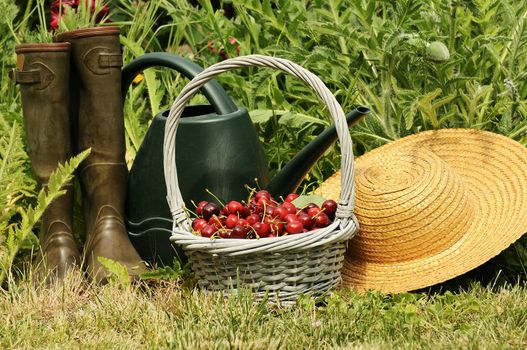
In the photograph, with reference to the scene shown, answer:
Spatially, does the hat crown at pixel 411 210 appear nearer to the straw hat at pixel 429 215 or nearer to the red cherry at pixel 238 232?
the straw hat at pixel 429 215

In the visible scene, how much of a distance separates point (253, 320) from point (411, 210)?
0.69 meters

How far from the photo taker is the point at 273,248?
2.42 m

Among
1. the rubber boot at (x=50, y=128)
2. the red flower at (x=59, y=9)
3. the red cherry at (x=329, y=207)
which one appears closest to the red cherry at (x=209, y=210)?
the red cherry at (x=329, y=207)

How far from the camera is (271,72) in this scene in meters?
3.27

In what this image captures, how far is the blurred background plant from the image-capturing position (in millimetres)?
3092

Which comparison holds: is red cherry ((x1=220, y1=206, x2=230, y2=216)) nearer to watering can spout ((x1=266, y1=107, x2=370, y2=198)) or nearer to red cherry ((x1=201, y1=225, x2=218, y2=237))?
red cherry ((x1=201, y1=225, x2=218, y2=237))

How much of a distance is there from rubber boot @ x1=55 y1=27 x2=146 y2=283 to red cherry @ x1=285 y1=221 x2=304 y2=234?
0.64 meters

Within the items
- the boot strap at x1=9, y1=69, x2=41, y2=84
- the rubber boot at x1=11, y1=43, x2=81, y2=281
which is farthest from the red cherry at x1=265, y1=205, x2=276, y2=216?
the boot strap at x1=9, y1=69, x2=41, y2=84

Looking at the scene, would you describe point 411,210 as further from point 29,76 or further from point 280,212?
point 29,76

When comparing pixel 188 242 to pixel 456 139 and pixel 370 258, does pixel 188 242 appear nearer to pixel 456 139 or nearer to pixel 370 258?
pixel 370 258

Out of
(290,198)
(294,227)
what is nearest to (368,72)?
(290,198)

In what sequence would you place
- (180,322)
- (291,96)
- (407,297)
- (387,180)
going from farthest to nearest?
(291,96) → (387,180) → (407,297) → (180,322)

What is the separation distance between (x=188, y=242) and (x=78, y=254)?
25.1 inches

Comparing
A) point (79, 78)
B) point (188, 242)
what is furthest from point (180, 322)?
point (79, 78)
